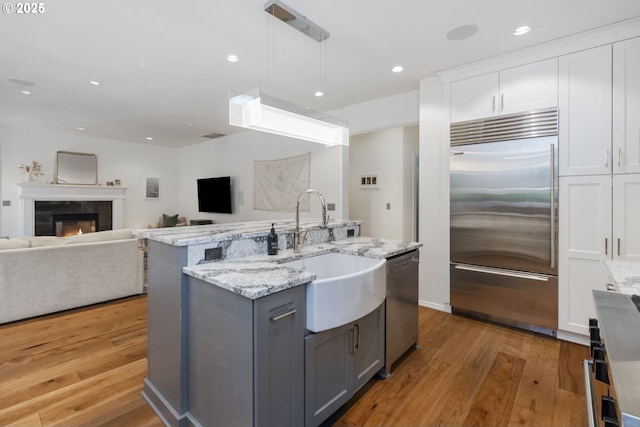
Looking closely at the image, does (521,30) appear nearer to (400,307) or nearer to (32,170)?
(400,307)

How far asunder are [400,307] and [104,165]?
285 inches

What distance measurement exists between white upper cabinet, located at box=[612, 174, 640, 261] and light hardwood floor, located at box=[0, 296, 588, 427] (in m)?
0.89

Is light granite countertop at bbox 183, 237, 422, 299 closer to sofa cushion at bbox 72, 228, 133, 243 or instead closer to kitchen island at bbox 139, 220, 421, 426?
kitchen island at bbox 139, 220, 421, 426

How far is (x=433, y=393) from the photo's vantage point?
1.97 metres

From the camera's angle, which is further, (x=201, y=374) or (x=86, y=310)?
(x=86, y=310)

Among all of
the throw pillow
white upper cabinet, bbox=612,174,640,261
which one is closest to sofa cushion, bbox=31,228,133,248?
the throw pillow

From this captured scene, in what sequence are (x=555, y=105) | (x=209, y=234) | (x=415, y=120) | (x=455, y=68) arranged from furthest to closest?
(x=415, y=120), (x=455, y=68), (x=555, y=105), (x=209, y=234)

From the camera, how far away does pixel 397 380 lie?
83.2 inches

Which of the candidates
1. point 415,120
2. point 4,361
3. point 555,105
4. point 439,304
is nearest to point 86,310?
point 4,361

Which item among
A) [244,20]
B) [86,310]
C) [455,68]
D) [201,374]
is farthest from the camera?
[86,310]

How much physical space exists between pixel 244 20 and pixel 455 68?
2.16 meters

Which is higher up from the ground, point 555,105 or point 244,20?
point 244,20

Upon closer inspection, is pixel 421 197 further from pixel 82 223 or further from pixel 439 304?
pixel 82 223

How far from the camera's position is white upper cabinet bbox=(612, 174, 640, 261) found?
7.83ft
